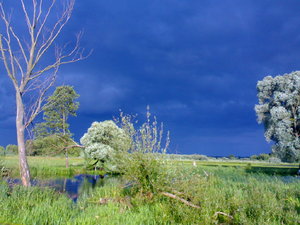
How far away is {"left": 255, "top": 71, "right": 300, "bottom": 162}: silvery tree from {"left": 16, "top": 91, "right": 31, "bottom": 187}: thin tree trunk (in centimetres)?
2731

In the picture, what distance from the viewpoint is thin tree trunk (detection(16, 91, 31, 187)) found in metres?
13.0

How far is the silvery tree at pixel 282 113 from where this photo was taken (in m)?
29.7

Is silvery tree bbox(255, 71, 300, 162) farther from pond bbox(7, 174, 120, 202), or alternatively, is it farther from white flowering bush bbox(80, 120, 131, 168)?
pond bbox(7, 174, 120, 202)

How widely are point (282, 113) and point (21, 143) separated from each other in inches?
1115

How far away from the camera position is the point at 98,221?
8.25 m

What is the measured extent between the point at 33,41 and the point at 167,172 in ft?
35.2

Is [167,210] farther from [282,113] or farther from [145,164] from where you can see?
[282,113]

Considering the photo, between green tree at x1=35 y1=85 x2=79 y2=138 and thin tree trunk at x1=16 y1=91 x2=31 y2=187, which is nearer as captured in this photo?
thin tree trunk at x1=16 y1=91 x2=31 y2=187

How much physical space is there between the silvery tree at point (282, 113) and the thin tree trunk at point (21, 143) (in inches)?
1075

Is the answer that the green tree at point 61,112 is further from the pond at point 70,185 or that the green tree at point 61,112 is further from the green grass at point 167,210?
the green grass at point 167,210

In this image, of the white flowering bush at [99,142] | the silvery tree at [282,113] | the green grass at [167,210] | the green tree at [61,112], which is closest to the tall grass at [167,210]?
the green grass at [167,210]

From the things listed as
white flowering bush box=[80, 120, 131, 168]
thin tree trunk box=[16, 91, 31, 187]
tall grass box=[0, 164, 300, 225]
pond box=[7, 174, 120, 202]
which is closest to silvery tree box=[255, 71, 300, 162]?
white flowering bush box=[80, 120, 131, 168]

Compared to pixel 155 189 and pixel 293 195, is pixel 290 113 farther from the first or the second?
pixel 155 189

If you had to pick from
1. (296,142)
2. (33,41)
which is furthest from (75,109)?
(296,142)
